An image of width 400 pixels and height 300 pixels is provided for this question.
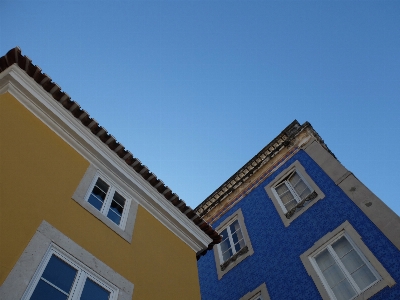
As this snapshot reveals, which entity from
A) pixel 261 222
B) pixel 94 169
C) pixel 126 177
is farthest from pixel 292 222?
pixel 94 169

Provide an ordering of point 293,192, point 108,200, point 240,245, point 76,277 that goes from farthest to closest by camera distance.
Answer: point 240,245 < point 293,192 < point 108,200 < point 76,277

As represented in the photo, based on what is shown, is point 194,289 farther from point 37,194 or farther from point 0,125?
point 0,125

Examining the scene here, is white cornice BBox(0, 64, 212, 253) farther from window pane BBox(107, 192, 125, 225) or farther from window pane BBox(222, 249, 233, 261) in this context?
window pane BBox(222, 249, 233, 261)

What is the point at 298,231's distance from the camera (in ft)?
34.2

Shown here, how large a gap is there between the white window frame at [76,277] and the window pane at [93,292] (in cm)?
4

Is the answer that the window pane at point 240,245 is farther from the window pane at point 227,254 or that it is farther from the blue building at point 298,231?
the window pane at point 227,254

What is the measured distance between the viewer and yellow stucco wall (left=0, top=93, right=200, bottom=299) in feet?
16.0

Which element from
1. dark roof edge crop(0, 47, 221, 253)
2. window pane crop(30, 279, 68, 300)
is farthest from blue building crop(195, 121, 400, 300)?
window pane crop(30, 279, 68, 300)

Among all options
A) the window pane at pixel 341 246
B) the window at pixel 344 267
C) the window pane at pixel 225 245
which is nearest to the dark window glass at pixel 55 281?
the window at pixel 344 267

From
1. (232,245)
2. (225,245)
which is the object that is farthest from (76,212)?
(225,245)

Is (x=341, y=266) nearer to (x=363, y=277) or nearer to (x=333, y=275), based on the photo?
(x=333, y=275)

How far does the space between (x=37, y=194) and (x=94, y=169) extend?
1809mm

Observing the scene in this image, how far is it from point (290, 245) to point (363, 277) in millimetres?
2473

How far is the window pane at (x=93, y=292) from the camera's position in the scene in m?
4.99
